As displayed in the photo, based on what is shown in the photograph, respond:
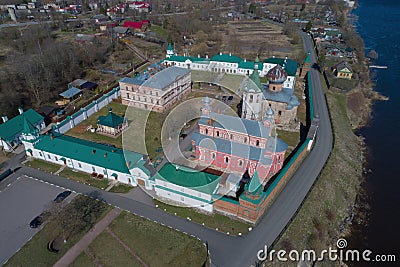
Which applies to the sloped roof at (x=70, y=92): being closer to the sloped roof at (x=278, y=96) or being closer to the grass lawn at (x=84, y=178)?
the grass lawn at (x=84, y=178)

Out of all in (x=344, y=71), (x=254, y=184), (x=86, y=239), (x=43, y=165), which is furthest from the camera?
(x=344, y=71)

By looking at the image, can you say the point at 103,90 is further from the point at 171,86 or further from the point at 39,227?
the point at 39,227

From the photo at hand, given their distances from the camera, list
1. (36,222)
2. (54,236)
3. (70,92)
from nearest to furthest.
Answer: (54,236) → (36,222) → (70,92)

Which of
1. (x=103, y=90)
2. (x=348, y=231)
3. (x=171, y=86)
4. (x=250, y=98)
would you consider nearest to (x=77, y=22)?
(x=103, y=90)

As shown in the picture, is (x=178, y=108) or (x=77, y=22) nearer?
(x=178, y=108)

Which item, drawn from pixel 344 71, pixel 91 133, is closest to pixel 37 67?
pixel 91 133

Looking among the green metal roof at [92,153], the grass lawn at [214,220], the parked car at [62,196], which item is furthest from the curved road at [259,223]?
the green metal roof at [92,153]

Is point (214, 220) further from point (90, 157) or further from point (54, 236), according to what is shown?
point (90, 157)

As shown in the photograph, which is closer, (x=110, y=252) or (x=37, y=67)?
(x=110, y=252)
